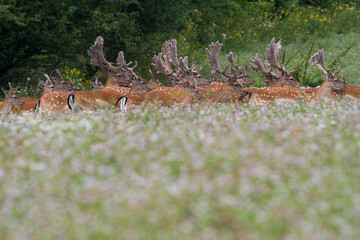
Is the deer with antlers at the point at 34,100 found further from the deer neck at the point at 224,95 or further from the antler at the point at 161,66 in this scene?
the deer neck at the point at 224,95

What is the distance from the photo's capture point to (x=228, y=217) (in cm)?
361

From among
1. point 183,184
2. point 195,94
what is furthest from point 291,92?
point 183,184

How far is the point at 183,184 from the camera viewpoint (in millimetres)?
3738

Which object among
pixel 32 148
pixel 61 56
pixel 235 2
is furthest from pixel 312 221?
pixel 235 2

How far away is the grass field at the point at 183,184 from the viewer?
3466 mm

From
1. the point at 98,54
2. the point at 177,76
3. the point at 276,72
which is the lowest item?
the point at 177,76

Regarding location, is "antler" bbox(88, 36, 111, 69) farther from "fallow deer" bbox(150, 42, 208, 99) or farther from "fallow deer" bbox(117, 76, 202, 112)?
"fallow deer" bbox(117, 76, 202, 112)

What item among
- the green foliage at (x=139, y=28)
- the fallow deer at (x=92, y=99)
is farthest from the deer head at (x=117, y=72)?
the fallow deer at (x=92, y=99)

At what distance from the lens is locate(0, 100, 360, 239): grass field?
136 inches

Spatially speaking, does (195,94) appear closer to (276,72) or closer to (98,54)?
(276,72)

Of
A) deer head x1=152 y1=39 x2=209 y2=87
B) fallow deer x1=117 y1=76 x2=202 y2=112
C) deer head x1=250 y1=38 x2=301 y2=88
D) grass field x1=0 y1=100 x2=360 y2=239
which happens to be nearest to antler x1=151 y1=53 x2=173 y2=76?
deer head x1=152 y1=39 x2=209 y2=87

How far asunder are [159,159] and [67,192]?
A: 788mm

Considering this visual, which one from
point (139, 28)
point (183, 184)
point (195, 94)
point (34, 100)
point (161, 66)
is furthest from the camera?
point (139, 28)

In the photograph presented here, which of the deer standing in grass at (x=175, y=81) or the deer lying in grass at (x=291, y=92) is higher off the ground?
the deer lying in grass at (x=291, y=92)
